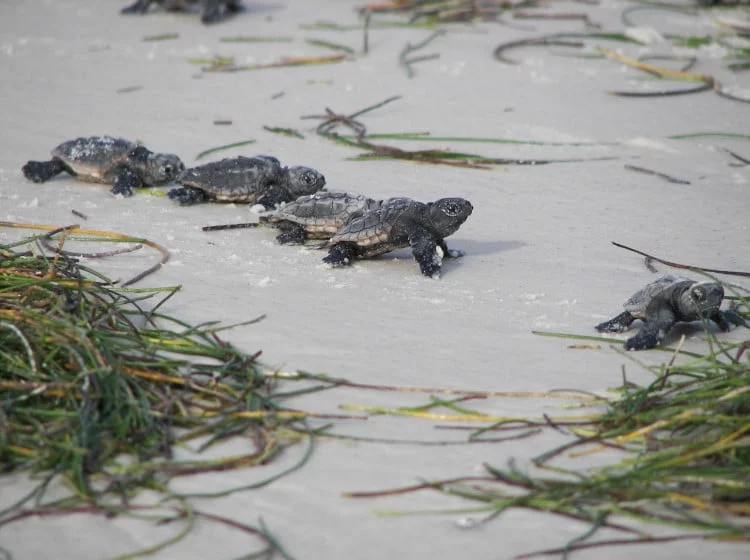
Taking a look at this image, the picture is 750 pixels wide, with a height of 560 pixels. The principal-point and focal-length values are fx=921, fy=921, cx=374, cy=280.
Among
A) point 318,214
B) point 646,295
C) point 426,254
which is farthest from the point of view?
point 318,214

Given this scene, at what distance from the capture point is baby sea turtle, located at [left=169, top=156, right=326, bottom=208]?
4.83m

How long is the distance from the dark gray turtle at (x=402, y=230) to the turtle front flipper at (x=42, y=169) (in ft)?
6.61

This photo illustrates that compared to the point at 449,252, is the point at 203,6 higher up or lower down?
higher up

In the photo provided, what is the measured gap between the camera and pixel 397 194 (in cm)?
502

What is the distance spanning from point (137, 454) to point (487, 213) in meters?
2.71

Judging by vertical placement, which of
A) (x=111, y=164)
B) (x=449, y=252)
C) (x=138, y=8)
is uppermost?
(x=138, y=8)

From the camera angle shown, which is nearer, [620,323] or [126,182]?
[620,323]

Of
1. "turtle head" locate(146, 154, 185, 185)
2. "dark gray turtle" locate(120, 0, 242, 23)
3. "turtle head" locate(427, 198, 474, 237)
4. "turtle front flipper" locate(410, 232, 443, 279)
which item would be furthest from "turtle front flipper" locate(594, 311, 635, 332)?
"dark gray turtle" locate(120, 0, 242, 23)

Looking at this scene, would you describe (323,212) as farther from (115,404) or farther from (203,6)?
(203,6)

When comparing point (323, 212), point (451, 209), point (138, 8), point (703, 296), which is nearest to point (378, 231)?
point (451, 209)

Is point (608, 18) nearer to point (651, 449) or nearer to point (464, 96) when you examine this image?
point (464, 96)

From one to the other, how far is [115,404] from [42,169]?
2.96 meters

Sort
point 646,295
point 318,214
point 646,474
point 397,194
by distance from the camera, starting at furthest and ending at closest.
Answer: point 397,194
point 318,214
point 646,295
point 646,474

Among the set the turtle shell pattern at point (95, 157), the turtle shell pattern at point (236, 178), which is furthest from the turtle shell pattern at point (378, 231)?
the turtle shell pattern at point (95, 157)
